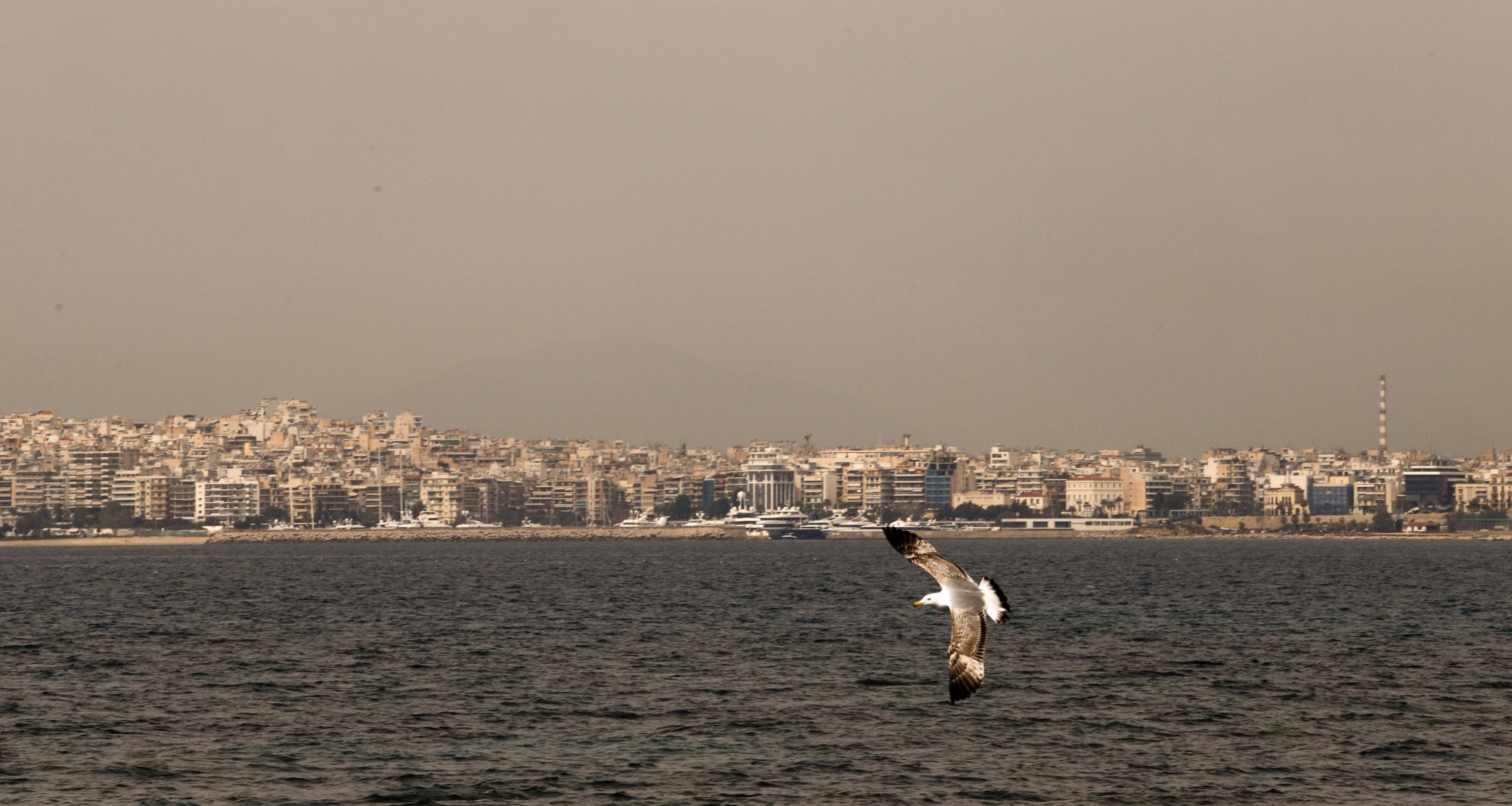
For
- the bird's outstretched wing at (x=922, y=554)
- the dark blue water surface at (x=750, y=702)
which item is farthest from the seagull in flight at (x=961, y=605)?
the dark blue water surface at (x=750, y=702)

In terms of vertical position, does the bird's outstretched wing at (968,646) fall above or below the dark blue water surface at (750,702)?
above

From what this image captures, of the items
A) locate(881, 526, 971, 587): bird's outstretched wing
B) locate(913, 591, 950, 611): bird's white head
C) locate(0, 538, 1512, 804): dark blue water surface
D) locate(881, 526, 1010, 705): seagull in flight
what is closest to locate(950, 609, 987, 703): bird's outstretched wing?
locate(881, 526, 1010, 705): seagull in flight

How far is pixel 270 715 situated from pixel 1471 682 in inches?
1085

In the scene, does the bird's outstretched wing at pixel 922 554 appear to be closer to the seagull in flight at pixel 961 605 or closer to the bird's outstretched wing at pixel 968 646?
the seagull in flight at pixel 961 605

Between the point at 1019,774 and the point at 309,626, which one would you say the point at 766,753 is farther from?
the point at 309,626

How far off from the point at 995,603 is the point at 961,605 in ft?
4.54

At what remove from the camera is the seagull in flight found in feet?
59.7

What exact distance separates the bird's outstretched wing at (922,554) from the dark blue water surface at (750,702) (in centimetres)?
919

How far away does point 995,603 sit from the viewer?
60.3 feet

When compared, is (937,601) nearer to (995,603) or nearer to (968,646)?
(968,646)

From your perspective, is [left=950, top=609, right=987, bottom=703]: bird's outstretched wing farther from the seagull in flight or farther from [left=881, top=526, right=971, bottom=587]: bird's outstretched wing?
[left=881, top=526, right=971, bottom=587]: bird's outstretched wing

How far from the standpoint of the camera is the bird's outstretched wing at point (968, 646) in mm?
18594

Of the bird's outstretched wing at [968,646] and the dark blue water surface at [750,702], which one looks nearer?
the bird's outstretched wing at [968,646]

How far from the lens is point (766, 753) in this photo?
32.6m
